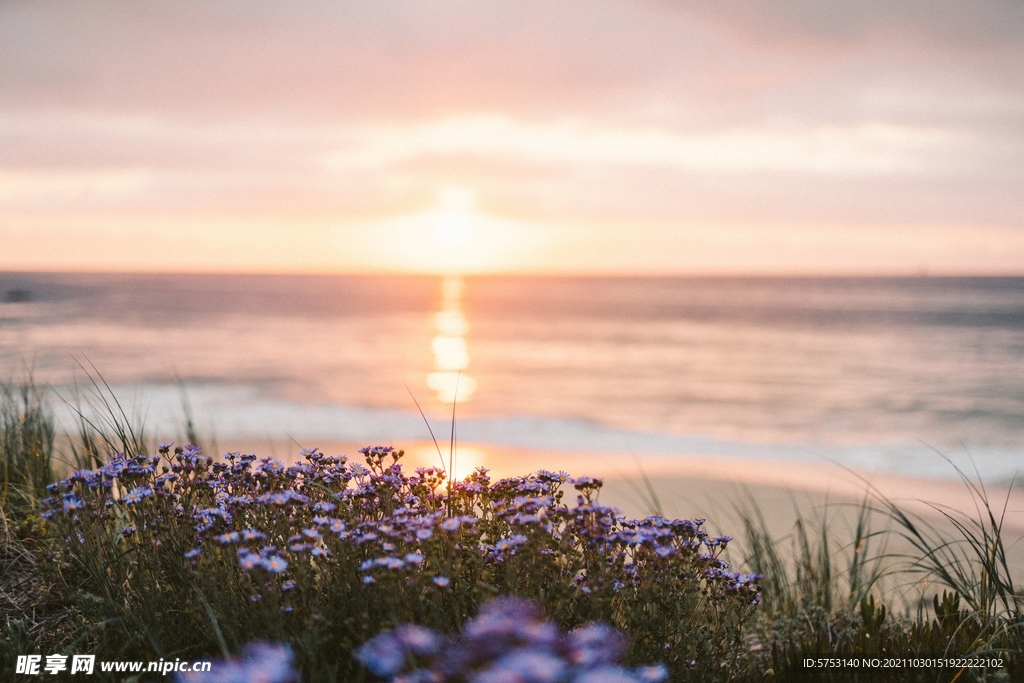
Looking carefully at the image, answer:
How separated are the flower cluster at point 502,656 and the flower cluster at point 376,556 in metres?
0.21

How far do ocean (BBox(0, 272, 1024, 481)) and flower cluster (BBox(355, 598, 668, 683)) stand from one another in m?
1.45

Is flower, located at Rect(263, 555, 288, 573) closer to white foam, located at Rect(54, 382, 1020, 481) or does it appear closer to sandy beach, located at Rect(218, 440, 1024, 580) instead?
sandy beach, located at Rect(218, 440, 1024, 580)

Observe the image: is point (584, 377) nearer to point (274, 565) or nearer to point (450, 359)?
point (450, 359)

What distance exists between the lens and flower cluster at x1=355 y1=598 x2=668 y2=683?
5.72ft

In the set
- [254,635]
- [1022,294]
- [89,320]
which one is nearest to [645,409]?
[254,635]

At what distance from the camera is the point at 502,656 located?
1958mm

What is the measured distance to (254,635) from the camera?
277 cm

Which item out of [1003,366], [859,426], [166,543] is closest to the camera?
[166,543]

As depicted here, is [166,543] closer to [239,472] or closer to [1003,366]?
[239,472]

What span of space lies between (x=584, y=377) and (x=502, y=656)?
25.8m

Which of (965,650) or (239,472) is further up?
(239,472)

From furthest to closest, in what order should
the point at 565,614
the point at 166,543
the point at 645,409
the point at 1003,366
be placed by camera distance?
the point at 1003,366 < the point at 645,409 < the point at 166,543 < the point at 565,614

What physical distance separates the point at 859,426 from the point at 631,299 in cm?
6473

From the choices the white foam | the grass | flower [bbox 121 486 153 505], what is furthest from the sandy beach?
flower [bbox 121 486 153 505]
